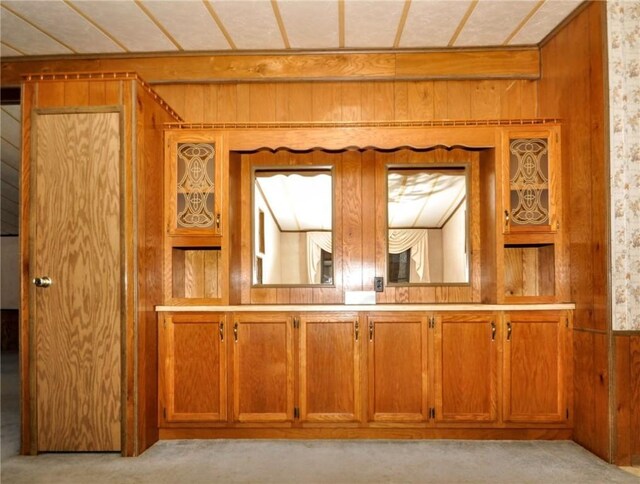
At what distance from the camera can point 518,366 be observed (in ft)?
10.9

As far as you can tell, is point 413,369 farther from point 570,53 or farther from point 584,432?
point 570,53

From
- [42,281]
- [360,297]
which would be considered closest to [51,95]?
[42,281]

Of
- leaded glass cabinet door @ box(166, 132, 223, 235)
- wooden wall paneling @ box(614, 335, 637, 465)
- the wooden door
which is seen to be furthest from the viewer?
leaded glass cabinet door @ box(166, 132, 223, 235)

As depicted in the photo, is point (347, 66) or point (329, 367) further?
point (347, 66)

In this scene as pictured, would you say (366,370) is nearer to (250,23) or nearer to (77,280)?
(77,280)

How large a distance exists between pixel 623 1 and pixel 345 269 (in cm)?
231

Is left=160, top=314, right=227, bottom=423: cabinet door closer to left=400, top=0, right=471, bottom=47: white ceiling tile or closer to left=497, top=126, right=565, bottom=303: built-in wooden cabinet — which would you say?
left=497, top=126, right=565, bottom=303: built-in wooden cabinet

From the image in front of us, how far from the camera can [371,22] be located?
3.41m

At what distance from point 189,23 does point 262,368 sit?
7.41 feet

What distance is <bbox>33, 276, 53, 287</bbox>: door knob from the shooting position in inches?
121

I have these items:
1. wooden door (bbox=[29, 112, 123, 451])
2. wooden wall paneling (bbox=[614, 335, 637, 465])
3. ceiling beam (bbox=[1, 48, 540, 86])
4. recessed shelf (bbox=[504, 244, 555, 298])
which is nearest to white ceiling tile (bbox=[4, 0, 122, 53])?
ceiling beam (bbox=[1, 48, 540, 86])

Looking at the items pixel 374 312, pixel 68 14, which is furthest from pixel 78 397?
pixel 68 14

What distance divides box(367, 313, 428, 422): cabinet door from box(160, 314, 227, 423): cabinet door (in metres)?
0.95

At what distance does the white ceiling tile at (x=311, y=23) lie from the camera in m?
3.18
